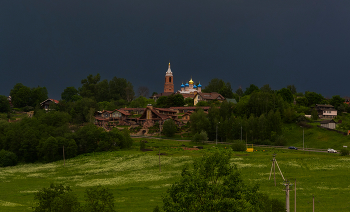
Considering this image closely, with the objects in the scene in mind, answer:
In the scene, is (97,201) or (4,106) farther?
(4,106)

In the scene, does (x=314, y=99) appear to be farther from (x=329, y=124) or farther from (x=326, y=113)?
(x=329, y=124)

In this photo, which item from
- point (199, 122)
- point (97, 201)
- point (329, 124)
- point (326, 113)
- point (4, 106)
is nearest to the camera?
point (97, 201)

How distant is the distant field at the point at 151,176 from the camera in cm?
3872

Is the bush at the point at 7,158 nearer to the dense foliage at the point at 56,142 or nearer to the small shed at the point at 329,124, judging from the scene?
the dense foliage at the point at 56,142

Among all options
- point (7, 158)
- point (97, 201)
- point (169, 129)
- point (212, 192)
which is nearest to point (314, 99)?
point (169, 129)

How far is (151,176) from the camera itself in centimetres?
5369

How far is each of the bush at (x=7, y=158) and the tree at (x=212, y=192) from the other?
67.0 meters

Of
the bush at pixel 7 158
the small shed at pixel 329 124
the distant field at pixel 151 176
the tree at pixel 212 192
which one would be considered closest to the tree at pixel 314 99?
the small shed at pixel 329 124

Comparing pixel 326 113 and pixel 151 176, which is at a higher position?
pixel 326 113

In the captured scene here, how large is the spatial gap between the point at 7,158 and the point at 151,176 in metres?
43.3

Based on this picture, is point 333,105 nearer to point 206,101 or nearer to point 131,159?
point 206,101

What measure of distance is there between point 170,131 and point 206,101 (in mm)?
36525

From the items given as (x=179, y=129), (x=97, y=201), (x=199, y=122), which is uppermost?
(x=199, y=122)

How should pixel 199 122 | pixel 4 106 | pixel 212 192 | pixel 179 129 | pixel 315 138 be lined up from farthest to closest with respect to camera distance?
pixel 4 106
pixel 179 129
pixel 199 122
pixel 315 138
pixel 212 192
